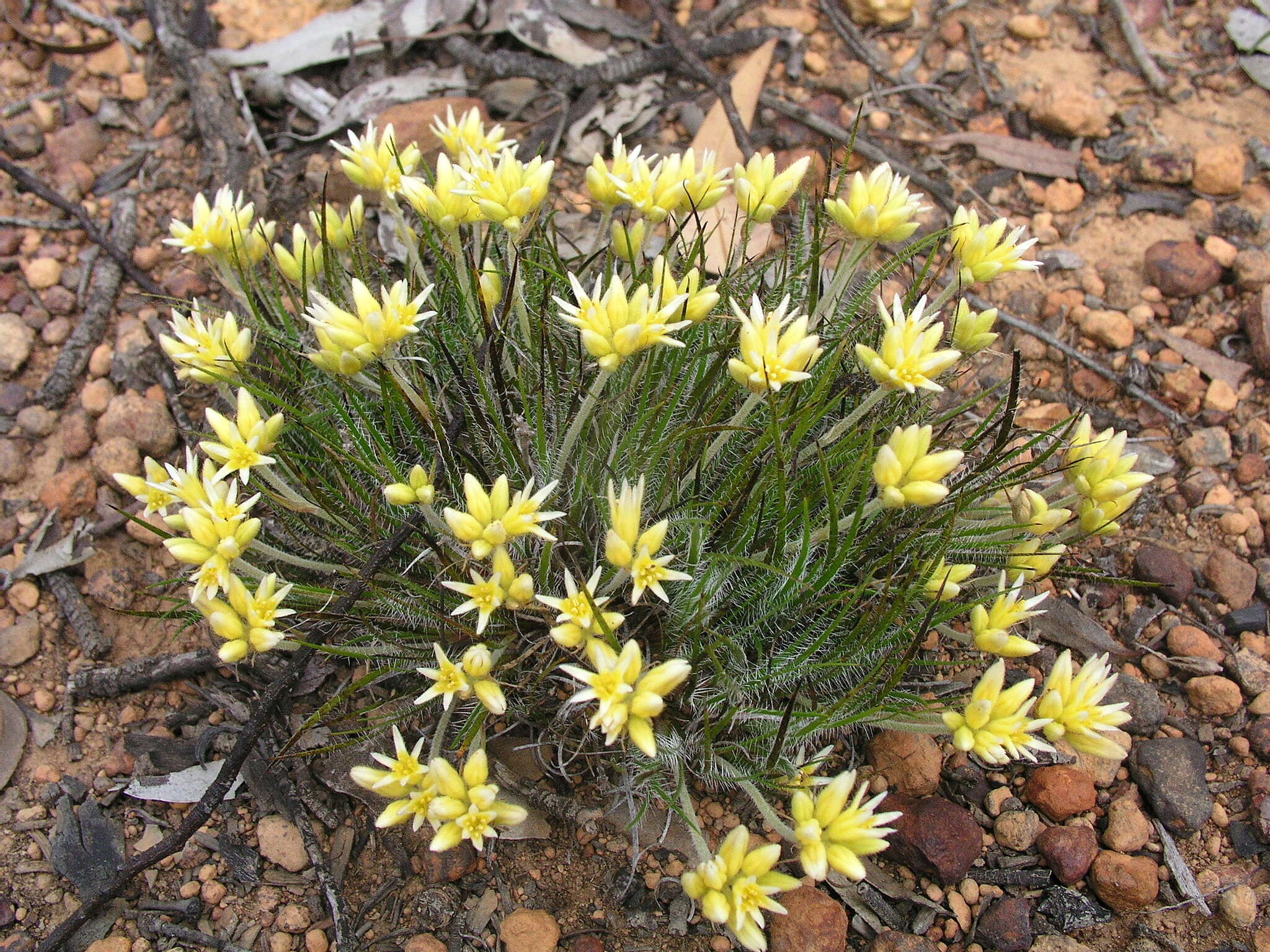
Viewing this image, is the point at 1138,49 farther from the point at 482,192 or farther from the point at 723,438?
the point at 482,192

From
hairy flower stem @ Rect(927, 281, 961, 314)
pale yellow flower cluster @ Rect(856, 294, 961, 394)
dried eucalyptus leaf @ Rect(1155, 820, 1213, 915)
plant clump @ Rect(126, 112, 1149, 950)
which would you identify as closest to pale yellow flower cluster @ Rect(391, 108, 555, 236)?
plant clump @ Rect(126, 112, 1149, 950)

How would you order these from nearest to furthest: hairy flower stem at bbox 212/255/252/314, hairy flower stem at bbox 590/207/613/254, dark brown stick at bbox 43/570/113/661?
hairy flower stem at bbox 590/207/613/254 < hairy flower stem at bbox 212/255/252/314 < dark brown stick at bbox 43/570/113/661

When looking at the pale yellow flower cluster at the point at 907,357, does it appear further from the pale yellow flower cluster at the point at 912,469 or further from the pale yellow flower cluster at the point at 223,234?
the pale yellow flower cluster at the point at 223,234

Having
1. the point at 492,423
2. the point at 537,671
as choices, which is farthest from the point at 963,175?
the point at 537,671

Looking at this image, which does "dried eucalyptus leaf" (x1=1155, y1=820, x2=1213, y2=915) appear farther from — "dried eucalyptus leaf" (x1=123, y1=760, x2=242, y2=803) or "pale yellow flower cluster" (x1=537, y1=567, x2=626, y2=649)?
"dried eucalyptus leaf" (x1=123, y1=760, x2=242, y2=803)

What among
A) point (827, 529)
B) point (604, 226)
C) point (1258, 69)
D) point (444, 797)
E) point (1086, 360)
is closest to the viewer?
point (444, 797)

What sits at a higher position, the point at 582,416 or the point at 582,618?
the point at 582,416

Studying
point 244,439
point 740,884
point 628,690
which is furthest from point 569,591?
point 244,439

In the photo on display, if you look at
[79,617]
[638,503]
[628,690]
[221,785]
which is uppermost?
[638,503]
